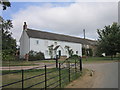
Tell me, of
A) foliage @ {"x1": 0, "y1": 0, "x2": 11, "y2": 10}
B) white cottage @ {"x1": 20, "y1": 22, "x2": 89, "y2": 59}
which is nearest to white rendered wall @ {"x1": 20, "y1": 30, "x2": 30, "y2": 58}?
white cottage @ {"x1": 20, "y1": 22, "x2": 89, "y2": 59}

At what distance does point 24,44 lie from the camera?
45.4m

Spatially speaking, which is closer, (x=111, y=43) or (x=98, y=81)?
(x=98, y=81)

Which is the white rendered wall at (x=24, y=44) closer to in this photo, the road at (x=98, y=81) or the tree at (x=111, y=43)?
the tree at (x=111, y=43)

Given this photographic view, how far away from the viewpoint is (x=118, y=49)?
3850 cm

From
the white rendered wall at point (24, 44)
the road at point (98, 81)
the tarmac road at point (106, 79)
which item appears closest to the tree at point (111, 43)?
the white rendered wall at point (24, 44)

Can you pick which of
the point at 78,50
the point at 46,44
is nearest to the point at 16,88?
the point at 46,44

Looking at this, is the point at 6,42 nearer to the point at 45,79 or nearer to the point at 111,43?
the point at 45,79

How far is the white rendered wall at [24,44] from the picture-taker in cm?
4441

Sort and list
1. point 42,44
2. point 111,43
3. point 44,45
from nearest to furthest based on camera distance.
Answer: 1. point 111,43
2. point 42,44
3. point 44,45

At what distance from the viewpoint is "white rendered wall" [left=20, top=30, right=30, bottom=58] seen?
146 ft

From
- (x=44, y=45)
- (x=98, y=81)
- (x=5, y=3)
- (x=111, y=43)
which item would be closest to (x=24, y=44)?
(x=44, y=45)

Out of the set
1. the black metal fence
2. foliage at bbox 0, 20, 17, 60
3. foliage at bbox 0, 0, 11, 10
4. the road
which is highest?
foliage at bbox 0, 0, 11, 10

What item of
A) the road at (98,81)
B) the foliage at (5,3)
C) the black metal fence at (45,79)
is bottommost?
the road at (98,81)

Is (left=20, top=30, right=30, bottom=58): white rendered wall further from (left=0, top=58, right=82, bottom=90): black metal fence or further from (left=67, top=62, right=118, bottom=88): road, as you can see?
(left=67, top=62, right=118, bottom=88): road
